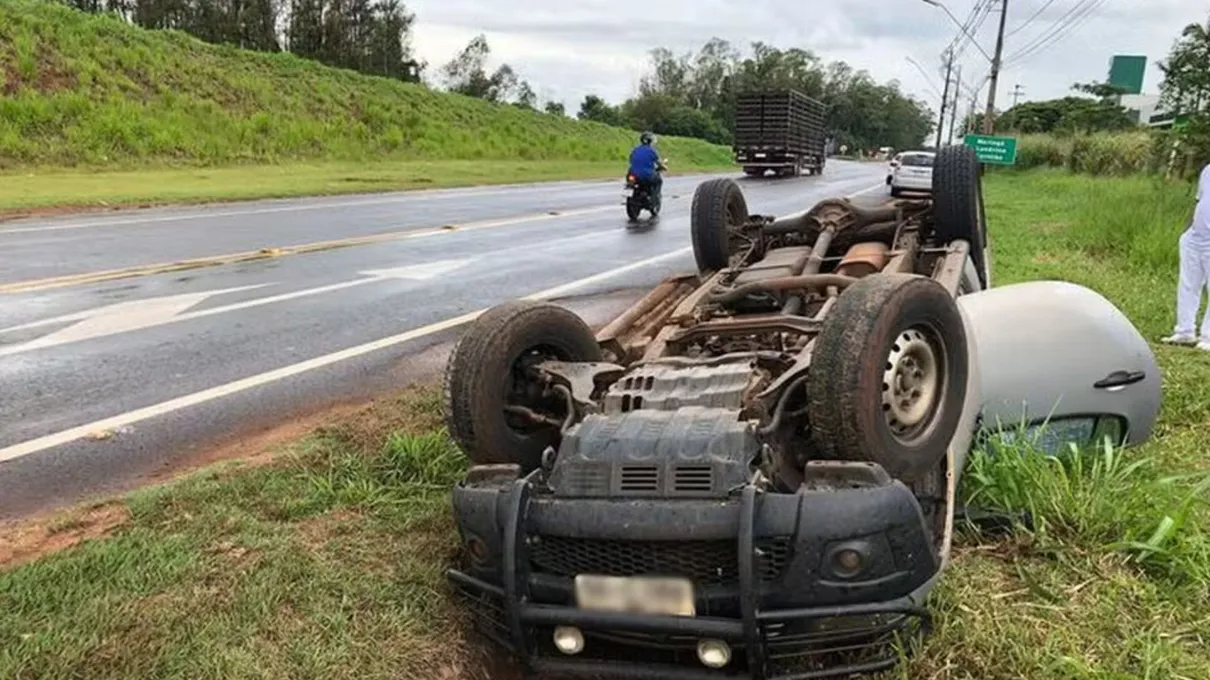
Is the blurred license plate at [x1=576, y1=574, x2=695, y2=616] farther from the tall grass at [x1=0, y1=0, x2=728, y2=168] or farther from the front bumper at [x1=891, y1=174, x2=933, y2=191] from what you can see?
the front bumper at [x1=891, y1=174, x2=933, y2=191]

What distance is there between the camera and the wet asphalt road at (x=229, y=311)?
5.21 m

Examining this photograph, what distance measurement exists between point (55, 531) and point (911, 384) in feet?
10.4

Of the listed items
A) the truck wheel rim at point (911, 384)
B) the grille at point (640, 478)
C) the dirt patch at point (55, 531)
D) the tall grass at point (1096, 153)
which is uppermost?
the truck wheel rim at point (911, 384)

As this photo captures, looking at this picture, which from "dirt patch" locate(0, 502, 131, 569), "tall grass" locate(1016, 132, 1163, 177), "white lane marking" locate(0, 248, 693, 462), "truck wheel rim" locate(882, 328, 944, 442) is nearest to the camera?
"truck wheel rim" locate(882, 328, 944, 442)

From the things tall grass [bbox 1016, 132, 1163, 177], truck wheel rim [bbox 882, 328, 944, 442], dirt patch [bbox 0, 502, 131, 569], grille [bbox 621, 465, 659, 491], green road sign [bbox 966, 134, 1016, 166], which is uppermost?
truck wheel rim [bbox 882, 328, 944, 442]

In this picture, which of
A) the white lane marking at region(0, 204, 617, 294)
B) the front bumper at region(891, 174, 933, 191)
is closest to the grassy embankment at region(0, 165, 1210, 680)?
the white lane marking at region(0, 204, 617, 294)

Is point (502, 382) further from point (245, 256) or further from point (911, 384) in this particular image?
point (245, 256)

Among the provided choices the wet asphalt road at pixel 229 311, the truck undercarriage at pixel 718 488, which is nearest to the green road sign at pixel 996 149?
the wet asphalt road at pixel 229 311

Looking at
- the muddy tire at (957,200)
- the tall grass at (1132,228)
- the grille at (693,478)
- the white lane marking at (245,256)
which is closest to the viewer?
the grille at (693,478)

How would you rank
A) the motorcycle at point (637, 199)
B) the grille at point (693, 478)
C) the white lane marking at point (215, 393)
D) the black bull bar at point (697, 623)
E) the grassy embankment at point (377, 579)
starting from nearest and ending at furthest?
1. the black bull bar at point (697, 623)
2. the grille at point (693, 478)
3. the grassy embankment at point (377, 579)
4. the white lane marking at point (215, 393)
5. the motorcycle at point (637, 199)

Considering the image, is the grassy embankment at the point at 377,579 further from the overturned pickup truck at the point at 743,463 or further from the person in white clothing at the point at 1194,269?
the person in white clothing at the point at 1194,269

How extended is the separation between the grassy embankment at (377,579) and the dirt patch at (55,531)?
0.01 m

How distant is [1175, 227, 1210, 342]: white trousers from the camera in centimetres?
771

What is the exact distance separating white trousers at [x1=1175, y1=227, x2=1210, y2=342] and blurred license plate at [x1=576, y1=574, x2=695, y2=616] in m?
6.28
